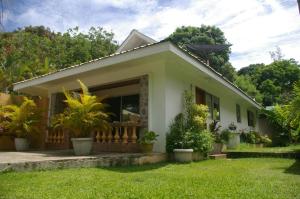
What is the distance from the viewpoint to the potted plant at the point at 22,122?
31.7ft

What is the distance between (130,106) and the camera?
11.3 metres

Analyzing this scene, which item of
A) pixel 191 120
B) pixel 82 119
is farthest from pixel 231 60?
pixel 82 119

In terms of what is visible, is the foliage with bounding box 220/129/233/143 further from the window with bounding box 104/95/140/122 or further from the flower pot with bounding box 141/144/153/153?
the flower pot with bounding box 141/144/153/153

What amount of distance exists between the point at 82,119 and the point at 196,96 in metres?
5.08

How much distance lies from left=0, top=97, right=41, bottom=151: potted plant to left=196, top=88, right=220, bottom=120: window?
5.79 meters

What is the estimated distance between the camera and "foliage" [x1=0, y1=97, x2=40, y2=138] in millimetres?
9656

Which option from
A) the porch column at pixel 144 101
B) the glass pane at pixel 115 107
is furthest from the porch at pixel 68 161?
the glass pane at pixel 115 107

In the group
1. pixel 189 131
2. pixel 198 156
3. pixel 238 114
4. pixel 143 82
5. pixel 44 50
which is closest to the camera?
pixel 189 131

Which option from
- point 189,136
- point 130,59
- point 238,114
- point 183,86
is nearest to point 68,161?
point 130,59

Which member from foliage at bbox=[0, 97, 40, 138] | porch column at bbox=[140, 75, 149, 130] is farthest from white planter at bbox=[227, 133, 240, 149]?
foliage at bbox=[0, 97, 40, 138]

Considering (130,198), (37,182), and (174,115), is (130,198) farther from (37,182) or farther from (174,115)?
(174,115)

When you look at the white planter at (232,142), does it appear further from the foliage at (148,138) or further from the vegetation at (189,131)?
the foliage at (148,138)

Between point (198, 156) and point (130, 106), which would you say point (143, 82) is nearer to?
point (130, 106)

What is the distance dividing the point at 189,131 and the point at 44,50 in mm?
19527
